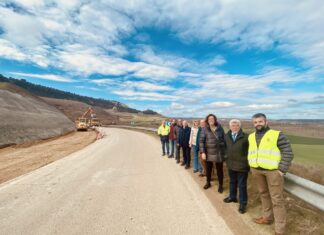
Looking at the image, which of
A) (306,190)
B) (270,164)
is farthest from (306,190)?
(270,164)

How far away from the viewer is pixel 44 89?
187 m

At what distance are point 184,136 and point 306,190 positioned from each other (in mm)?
6441

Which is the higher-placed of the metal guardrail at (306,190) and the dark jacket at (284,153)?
the dark jacket at (284,153)

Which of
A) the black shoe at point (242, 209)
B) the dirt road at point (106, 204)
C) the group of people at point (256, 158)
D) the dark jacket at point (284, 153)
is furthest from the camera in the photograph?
the black shoe at point (242, 209)

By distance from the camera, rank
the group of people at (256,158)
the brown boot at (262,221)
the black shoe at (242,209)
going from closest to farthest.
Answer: the group of people at (256,158), the brown boot at (262,221), the black shoe at (242,209)

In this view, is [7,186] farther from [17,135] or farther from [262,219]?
[17,135]

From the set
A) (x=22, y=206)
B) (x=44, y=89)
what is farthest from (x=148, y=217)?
(x=44, y=89)

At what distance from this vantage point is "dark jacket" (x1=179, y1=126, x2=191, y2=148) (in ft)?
32.6

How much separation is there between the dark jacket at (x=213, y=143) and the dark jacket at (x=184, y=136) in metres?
3.16

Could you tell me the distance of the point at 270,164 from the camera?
157 inches

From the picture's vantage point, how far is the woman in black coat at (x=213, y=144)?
635 centimetres

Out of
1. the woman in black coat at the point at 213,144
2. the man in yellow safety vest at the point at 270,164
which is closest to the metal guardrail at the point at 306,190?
the man in yellow safety vest at the point at 270,164

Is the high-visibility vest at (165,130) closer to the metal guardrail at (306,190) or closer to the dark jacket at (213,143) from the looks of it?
the dark jacket at (213,143)

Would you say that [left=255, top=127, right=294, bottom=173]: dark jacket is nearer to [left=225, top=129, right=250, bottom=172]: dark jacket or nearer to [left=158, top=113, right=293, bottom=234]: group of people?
[left=158, top=113, right=293, bottom=234]: group of people
